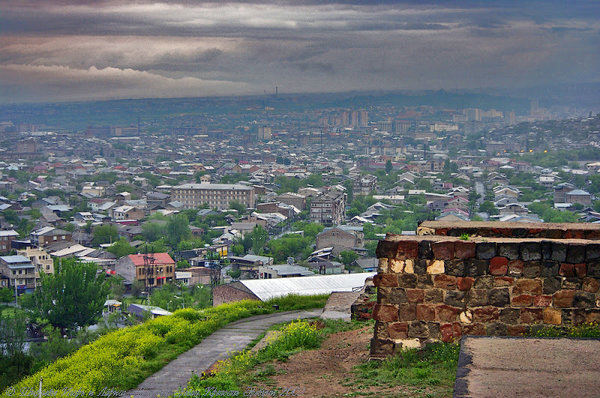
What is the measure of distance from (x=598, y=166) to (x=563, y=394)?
6131cm

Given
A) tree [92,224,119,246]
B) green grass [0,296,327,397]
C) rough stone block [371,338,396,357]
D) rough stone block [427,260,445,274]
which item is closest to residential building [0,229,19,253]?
tree [92,224,119,246]

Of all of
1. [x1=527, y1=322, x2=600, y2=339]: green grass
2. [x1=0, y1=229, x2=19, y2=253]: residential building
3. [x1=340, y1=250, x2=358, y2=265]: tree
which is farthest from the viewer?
[x1=0, y1=229, x2=19, y2=253]: residential building

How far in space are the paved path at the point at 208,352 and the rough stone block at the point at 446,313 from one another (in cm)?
132

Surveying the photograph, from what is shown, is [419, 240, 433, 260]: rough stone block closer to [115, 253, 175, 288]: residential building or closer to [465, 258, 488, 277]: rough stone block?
[465, 258, 488, 277]: rough stone block

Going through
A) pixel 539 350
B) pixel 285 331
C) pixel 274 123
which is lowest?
pixel 274 123

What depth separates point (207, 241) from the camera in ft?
117

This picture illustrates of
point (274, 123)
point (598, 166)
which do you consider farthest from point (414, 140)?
point (598, 166)

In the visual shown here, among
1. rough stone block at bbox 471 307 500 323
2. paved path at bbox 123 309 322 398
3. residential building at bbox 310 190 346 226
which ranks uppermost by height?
rough stone block at bbox 471 307 500 323

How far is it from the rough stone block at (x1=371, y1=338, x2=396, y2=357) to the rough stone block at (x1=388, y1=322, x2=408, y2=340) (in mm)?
35

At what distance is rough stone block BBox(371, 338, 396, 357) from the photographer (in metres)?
4.17

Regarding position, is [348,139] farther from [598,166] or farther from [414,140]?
Answer: [598,166]

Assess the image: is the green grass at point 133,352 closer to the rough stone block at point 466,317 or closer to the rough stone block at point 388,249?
the rough stone block at point 388,249

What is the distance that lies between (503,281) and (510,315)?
166mm

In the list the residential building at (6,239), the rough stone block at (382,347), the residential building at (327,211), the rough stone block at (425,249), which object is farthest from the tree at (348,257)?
the rough stone block at (425,249)
